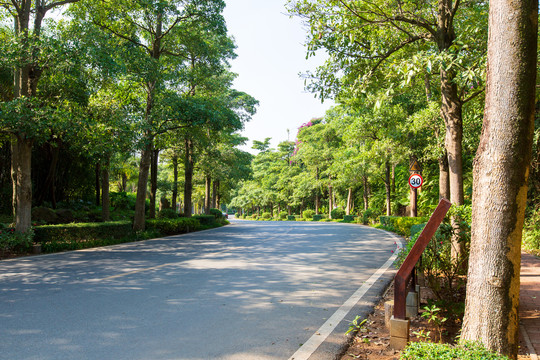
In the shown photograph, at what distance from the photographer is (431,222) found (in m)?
3.85

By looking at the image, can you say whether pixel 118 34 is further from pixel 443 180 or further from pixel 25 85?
pixel 443 180

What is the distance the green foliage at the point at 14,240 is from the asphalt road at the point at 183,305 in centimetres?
112

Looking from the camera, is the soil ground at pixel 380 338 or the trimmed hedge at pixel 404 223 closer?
the soil ground at pixel 380 338

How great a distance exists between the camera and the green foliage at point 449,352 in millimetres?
2893

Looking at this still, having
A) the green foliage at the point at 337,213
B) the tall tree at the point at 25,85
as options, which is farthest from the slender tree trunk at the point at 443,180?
the green foliage at the point at 337,213

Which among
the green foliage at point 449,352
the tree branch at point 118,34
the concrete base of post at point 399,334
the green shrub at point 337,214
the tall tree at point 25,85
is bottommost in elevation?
the green shrub at point 337,214

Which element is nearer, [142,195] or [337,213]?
[142,195]

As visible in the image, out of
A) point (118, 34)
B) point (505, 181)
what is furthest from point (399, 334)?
point (118, 34)

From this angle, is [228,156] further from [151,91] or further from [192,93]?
[151,91]

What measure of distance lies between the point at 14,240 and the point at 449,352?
11757 mm

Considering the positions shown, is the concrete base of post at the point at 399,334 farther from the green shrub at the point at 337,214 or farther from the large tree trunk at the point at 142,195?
the green shrub at the point at 337,214

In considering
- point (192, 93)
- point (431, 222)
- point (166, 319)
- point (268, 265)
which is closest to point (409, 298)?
point (431, 222)

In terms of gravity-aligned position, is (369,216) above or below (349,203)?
below

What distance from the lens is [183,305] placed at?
5.58 metres
